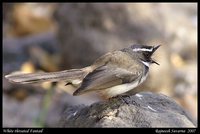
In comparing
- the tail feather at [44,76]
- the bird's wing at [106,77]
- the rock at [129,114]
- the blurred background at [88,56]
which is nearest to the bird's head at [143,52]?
the bird's wing at [106,77]

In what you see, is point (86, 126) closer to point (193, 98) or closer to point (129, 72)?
point (129, 72)

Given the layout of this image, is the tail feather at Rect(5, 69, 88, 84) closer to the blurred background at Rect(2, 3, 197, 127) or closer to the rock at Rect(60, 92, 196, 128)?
the rock at Rect(60, 92, 196, 128)

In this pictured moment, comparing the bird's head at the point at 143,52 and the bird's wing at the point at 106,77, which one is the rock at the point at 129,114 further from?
the bird's head at the point at 143,52

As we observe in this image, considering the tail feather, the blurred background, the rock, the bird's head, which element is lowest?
the blurred background

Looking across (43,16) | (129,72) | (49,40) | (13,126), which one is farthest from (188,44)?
(129,72)

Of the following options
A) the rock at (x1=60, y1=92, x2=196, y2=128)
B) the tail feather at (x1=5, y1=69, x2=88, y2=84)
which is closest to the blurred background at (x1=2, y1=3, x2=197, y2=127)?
the tail feather at (x1=5, y1=69, x2=88, y2=84)

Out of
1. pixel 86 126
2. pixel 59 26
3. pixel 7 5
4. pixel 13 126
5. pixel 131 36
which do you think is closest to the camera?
pixel 86 126
